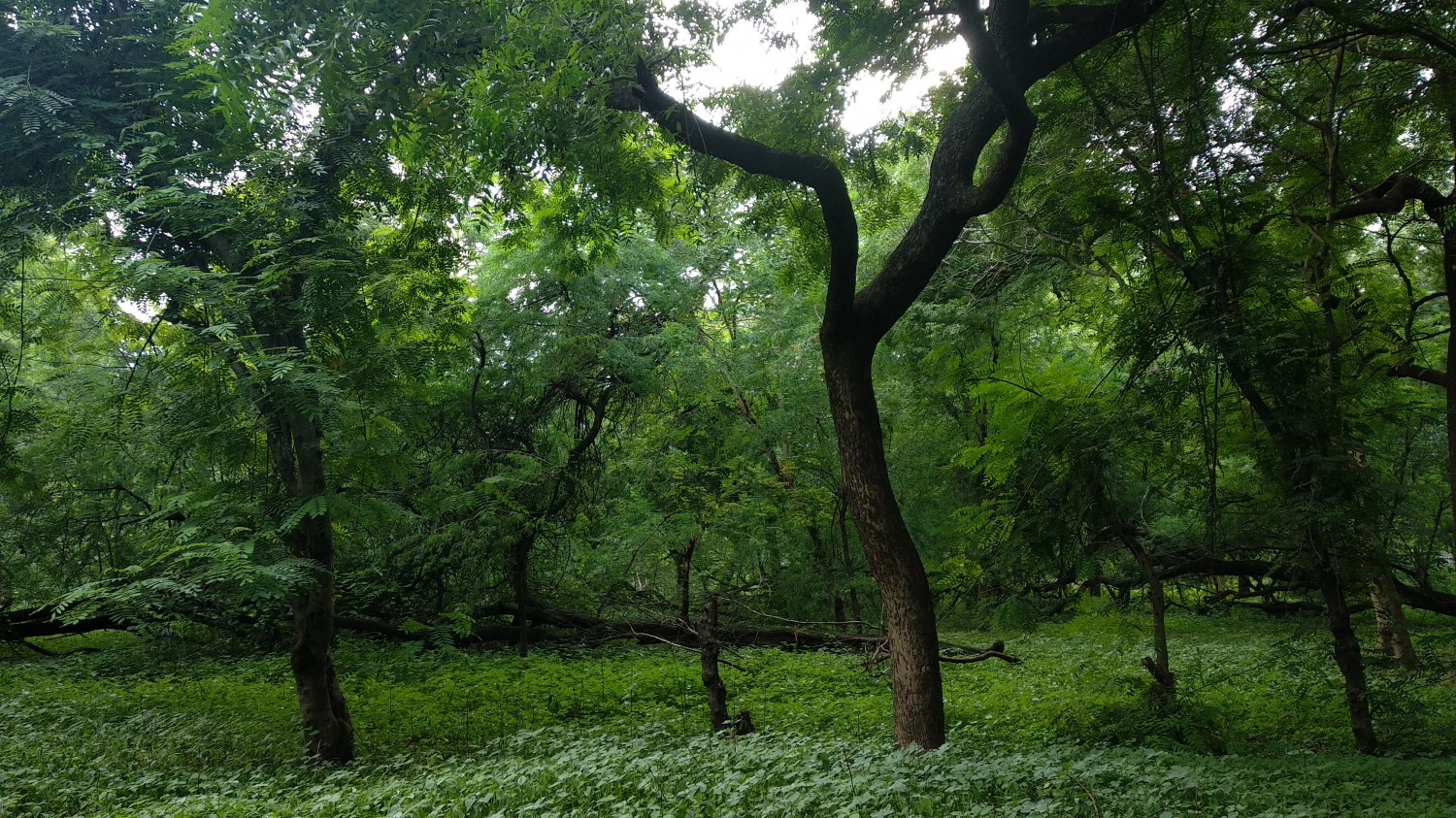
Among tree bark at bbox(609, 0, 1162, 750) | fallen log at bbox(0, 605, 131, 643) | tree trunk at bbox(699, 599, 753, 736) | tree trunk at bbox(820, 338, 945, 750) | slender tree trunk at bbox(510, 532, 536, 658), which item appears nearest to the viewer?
tree bark at bbox(609, 0, 1162, 750)

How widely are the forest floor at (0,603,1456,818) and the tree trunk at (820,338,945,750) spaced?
39cm

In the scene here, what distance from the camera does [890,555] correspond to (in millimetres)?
5621

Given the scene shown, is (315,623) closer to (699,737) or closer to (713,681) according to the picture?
(713,681)

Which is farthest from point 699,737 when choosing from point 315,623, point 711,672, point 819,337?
point 315,623

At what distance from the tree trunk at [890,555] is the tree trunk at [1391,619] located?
3.06 meters

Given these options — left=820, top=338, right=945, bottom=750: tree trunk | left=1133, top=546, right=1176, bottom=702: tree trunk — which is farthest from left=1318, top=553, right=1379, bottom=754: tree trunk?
left=820, top=338, right=945, bottom=750: tree trunk

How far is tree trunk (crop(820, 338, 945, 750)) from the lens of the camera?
213 inches

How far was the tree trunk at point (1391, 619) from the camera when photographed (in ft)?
18.9

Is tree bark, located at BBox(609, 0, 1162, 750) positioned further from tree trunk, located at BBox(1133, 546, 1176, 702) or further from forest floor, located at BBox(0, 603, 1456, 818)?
tree trunk, located at BBox(1133, 546, 1176, 702)

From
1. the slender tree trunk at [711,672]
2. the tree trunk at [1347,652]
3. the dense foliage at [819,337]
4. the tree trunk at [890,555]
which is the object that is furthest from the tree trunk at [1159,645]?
the slender tree trunk at [711,672]

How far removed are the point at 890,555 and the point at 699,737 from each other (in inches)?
80.5

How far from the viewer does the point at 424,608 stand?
41.3 ft

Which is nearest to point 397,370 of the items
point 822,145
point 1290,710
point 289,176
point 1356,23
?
point 289,176

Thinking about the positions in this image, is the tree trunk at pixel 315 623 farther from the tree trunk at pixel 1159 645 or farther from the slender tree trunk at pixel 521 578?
the tree trunk at pixel 1159 645
